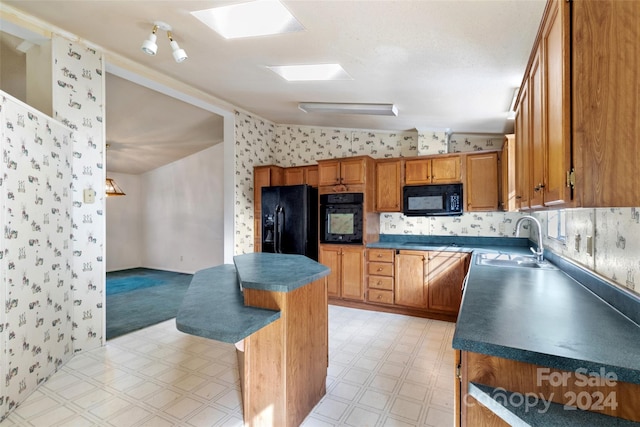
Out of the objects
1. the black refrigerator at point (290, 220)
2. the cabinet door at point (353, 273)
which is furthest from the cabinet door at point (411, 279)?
the black refrigerator at point (290, 220)

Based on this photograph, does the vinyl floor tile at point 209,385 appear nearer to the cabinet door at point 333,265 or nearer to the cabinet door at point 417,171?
the cabinet door at point 333,265

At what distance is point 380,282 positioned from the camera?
386cm

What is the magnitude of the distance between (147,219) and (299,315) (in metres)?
6.53

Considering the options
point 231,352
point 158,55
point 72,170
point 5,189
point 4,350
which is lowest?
point 231,352

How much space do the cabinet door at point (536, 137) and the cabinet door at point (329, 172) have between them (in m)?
2.76

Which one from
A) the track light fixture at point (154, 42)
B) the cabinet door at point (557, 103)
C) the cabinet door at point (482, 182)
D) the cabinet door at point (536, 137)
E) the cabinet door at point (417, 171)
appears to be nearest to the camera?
the cabinet door at point (557, 103)

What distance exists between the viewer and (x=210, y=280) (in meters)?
2.22

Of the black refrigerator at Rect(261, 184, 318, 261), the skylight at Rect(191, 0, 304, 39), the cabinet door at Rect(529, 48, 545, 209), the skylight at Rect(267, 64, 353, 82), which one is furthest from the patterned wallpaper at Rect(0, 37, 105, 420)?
the cabinet door at Rect(529, 48, 545, 209)

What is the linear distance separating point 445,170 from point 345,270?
1911mm

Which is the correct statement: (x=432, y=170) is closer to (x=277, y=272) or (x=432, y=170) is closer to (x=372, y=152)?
(x=372, y=152)

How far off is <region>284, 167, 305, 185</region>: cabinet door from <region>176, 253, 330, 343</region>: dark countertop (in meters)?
2.60

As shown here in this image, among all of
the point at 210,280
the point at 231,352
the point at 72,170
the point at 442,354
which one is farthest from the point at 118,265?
the point at 442,354

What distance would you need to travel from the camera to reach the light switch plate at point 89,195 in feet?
8.83

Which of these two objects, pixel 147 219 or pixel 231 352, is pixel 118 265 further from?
pixel 231 352
